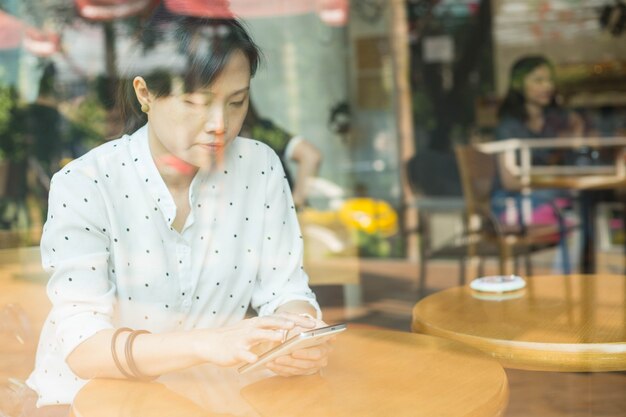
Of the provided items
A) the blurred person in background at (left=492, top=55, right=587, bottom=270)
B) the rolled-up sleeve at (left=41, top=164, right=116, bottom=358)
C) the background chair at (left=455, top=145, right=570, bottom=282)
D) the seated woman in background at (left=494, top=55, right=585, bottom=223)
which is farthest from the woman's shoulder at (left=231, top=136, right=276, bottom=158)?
the seated woman in background at (left=494, top=55, right=585, bottom=223)

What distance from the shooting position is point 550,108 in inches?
219

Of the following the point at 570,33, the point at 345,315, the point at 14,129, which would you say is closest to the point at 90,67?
the point at 14,129

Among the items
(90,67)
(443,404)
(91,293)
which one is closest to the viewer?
(443,404)

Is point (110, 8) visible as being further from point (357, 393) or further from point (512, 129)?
point (512, 129)

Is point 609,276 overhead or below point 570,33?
below

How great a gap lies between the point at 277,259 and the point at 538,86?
13.3 ft

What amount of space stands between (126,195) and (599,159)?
4.77m

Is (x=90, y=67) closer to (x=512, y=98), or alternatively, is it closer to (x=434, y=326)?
(x=434, y=326)

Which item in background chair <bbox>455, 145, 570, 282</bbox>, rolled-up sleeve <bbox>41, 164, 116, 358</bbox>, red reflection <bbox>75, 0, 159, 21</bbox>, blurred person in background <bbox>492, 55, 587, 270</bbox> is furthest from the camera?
blurred person in background <bbox>492, 55, 587, 270</bbox>

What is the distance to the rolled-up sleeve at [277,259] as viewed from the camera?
1.50 m

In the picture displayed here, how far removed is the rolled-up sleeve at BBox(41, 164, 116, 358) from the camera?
1255 mm

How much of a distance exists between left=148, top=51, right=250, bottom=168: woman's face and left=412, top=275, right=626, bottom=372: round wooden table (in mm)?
641

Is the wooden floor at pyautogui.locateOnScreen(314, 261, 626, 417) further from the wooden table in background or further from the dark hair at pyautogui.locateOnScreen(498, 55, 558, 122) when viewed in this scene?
the dark hair at pyautogui.locateOnScreen(498, 55, 558, 122)

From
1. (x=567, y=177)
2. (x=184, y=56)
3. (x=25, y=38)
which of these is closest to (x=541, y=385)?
(x=184, y=56)
